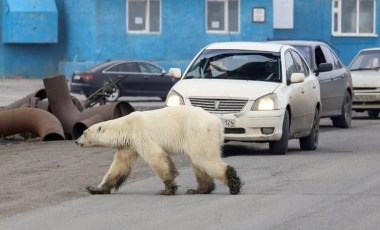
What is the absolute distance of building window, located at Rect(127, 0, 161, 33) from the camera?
135 feet

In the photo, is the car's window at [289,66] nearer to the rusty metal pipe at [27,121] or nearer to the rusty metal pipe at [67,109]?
the rusty metal pipe at [67,109]

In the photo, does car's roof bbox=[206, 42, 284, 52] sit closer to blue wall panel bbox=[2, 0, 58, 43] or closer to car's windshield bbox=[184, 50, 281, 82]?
car's windshield bbox=[184, 50, 281, 82]

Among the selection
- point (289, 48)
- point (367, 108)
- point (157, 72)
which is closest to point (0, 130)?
point (289, 48)

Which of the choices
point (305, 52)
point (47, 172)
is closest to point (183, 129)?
point (47, 172)

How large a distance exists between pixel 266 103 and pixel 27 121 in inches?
210

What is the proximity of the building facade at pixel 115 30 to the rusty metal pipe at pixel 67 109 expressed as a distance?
19.9m

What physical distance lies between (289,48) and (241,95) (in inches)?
91.2

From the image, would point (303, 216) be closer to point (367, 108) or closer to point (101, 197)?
point (101, 197)

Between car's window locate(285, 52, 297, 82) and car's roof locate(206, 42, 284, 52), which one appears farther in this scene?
car's roof locate(206, 42, 284, 52)

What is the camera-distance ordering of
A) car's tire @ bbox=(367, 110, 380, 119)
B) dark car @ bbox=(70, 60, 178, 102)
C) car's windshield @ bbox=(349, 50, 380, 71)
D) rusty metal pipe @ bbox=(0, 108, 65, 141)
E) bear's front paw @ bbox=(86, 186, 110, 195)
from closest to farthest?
bear's front paw @ bbox=(86, 186, 110, 195), rusty metal pipe @ bbox=(0, 108, 65, 141), car's windshield @ bbox=(349, 50, 380, 71), car's tire @ bbox=(367, 110, 380, 119), dark car @ bbox=(70, 60, 178, 102)

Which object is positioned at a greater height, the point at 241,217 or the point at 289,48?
the point at 289,48

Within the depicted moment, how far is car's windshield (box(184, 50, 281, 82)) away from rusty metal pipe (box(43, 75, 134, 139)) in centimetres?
330

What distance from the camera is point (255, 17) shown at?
4225 cm

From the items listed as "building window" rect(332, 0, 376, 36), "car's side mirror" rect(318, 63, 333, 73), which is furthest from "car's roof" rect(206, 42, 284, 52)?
"building window" rect(332, 0, 376, 36)
